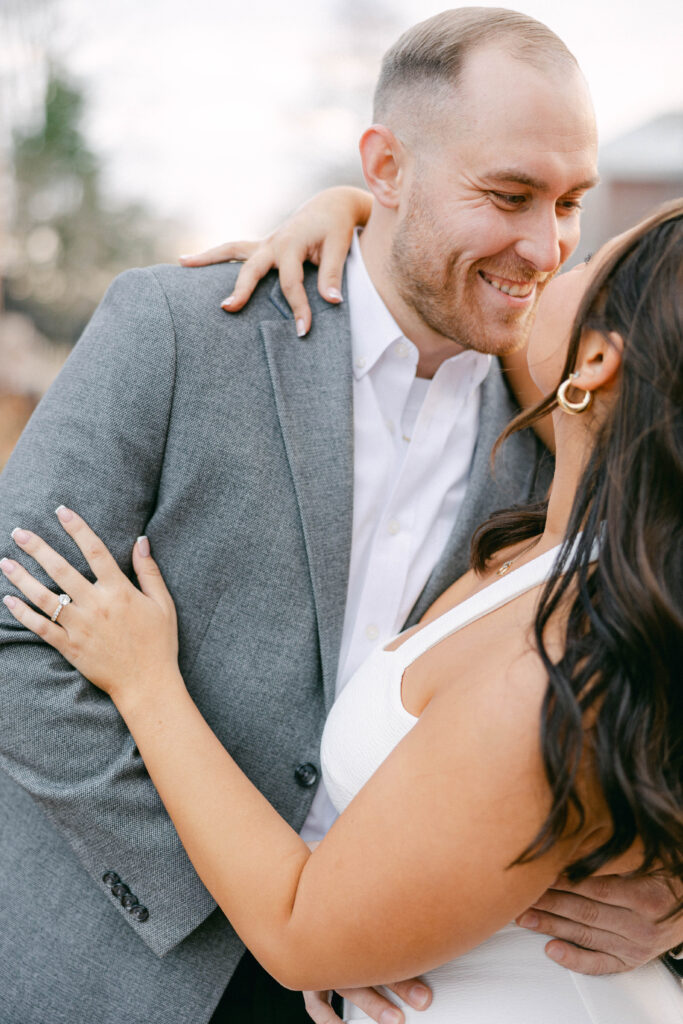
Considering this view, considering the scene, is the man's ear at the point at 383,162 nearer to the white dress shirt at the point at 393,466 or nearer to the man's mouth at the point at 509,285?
the white dress shirt at the point at 393,466

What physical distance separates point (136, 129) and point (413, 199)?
1323 cm

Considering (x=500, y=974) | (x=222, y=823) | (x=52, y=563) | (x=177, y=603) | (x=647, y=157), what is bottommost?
(x=647, y=157)

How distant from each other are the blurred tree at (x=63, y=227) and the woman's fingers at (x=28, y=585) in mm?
11731

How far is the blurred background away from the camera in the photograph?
475 inches

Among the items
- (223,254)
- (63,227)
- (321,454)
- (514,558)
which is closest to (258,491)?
(321,454)

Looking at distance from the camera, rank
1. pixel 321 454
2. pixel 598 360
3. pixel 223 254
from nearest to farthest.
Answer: pixel 598 360
pixel 321 454
pixel 223 254

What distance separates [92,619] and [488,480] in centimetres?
87

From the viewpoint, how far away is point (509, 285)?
1.90 metres

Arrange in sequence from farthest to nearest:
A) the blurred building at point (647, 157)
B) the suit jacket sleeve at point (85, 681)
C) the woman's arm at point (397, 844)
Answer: the blurred building at point (647, 157)
the suit jacket sleeve at point (85, 681)
the woman's arm at point (397, 844)

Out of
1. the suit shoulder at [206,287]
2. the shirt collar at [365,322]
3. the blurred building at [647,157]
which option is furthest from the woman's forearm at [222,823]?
the blurred building at [647,157]

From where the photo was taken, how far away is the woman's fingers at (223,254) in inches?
71.1

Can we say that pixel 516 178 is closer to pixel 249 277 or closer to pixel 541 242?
pixel 541 242

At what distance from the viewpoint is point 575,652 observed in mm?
1063

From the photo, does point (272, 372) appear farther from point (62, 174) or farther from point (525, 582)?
point (62, 174)
